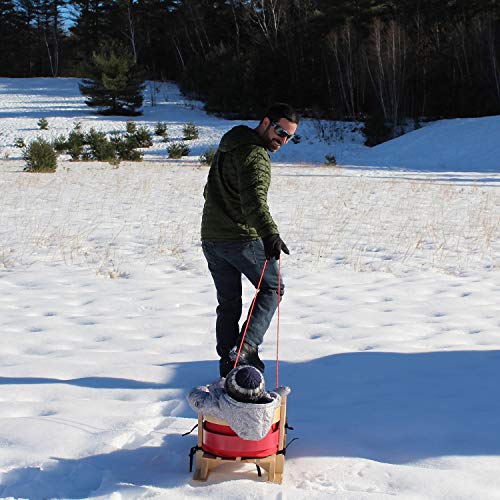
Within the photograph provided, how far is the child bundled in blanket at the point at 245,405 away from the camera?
102 inches

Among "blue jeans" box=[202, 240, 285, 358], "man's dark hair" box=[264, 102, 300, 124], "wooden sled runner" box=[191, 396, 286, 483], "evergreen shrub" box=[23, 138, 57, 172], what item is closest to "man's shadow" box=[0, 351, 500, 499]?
"wooden sled runner" box=[191, 396, 286, 483]

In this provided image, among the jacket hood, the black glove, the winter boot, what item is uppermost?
the jacket hood

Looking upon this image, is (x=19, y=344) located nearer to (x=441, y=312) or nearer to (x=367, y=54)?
(x=441, y=312)

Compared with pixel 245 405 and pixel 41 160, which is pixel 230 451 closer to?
pixel 245 405

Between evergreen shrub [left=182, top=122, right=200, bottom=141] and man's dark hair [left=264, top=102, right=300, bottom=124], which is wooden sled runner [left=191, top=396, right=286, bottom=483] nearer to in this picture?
man's dark hair [left=264, top=102, right=300, bottom=124]

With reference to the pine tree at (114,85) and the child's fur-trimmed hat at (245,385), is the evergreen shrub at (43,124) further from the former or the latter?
the child's fur-trimmed hat at (245,385)

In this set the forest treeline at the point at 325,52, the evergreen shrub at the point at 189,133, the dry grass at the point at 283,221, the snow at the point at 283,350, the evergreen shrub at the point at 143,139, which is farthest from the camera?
the forest treeline at the point at 325,52

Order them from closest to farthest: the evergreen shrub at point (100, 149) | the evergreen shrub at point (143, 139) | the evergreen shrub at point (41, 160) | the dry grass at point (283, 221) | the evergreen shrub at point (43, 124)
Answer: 1. the dry grass at point (283, 221)
2. the evergreen shrub at point (41, 160)
3. the evergreen shrub at point (100, 149)
4. the evergreen shrub at point (143, 139)
5. the evergreen shrub at point (43, 124)

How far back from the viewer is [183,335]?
16.1ft

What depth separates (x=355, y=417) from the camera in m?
3.43

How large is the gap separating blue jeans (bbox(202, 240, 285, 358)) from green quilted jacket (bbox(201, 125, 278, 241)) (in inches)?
2.3

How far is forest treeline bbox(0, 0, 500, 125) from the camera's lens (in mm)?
35344

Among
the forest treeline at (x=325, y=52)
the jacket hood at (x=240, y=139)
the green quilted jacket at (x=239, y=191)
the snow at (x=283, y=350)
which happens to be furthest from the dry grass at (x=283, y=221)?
the forest treeline at (x=325, y=52)

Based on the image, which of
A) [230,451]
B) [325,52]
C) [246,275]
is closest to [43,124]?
[325,52]
